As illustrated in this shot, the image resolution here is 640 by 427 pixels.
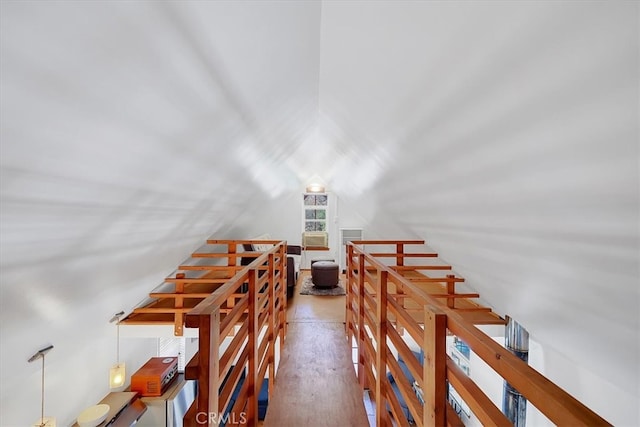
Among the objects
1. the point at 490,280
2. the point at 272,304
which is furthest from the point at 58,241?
the point at 490,280

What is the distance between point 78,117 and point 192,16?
56cm

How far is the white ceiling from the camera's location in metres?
0.78

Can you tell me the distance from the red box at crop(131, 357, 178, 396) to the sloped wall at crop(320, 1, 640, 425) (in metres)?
4.22

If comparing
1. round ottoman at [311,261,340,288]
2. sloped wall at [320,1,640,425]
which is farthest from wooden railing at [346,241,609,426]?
round ottoman at [311,261,340,288]

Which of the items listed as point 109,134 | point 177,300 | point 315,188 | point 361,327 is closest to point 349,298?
point 361,327

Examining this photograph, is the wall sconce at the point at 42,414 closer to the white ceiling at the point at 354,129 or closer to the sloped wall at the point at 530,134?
the white ceiling at the point at 354,129

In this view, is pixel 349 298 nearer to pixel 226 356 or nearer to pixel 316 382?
pixel 316 382

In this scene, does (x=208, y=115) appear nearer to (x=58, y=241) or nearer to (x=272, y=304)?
(x=58, y=241)

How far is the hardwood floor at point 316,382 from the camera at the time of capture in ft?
5.82

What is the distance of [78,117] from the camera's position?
99cm

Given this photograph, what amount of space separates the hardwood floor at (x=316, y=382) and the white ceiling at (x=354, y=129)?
1.48 metres

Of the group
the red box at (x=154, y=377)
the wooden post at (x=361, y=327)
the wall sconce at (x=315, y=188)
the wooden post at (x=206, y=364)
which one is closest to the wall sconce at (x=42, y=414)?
the red box at (x=154, y=377)

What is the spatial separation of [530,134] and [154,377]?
478cm

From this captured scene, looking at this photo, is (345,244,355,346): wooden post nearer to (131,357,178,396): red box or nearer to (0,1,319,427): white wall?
(0,1,319,427): white wall
